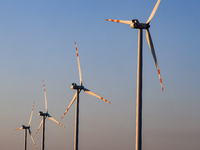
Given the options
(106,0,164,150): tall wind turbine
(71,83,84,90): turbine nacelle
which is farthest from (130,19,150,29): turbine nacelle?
(71,83,84,90): turbine nacelle

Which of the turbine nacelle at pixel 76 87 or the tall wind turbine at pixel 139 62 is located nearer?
the tall wind turbine at pixel 139 62

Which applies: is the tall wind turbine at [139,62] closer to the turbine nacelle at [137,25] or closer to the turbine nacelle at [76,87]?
the turbine nacelle at [137,25]

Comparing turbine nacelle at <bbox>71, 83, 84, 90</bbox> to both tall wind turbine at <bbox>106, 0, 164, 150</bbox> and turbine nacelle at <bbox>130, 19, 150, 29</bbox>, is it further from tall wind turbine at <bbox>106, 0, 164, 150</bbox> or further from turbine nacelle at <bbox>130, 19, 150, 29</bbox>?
turbine nacelle at <bbox>130, 19, 150, 29</bbox>

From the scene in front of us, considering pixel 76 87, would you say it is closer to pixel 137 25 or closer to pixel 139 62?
pixel 137 25

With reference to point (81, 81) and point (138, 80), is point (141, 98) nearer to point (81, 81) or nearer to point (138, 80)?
point (138, 80)

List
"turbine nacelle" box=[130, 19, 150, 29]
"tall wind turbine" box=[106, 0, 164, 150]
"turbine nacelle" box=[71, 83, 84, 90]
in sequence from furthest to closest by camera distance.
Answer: "turbine nacelle" box=[71, 83, 84, 90] < "turbine nacelle" box=[130, 19, 150, 29] < "tall wind turbine" box=[106, 0, 164, 150]

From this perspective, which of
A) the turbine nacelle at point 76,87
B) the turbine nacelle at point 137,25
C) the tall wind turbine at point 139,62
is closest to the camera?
the tall wind turbine at point 139,62

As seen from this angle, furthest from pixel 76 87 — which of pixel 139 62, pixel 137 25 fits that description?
pixel 139 62

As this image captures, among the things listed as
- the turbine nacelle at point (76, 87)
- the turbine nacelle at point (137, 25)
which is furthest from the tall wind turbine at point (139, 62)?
the turbine nacelle at point (76, 87)

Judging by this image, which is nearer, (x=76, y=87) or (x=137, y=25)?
(x=137, y=25)

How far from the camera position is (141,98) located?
61.7 meters

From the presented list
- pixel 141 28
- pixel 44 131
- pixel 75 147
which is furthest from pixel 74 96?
pixel 141 28

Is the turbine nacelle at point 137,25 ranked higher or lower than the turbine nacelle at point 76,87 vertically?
higher

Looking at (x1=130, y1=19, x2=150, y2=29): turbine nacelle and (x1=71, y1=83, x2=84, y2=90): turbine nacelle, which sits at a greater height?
(x1=130, y1=19, x2=150, y2=29): turbine nacelle
